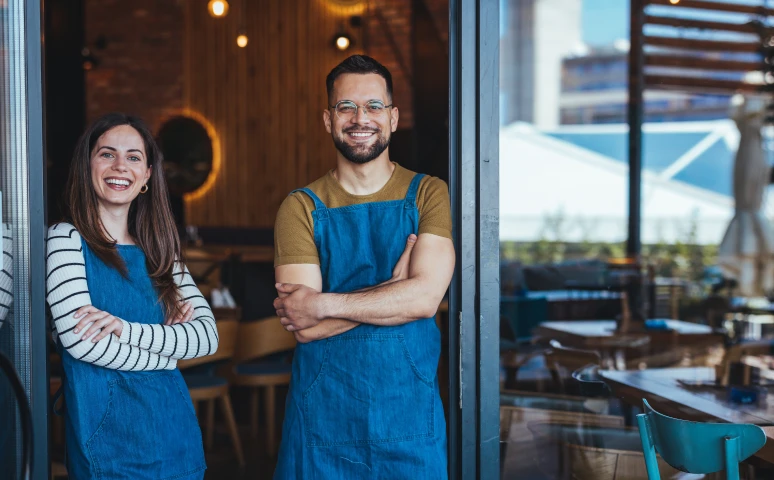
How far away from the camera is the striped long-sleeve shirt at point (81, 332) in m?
2.21

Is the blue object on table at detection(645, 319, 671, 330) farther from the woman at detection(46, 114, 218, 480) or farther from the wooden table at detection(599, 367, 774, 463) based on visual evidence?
the woman at detection(46, 114, 218, 480)

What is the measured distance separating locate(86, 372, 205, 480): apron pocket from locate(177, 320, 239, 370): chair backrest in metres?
2.38

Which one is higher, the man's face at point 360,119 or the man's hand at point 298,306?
the man's face at point 360,119

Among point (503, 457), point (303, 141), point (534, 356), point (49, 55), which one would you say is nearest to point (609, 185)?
point (303, 141)

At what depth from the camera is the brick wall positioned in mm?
10289

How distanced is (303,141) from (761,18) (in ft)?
18.2

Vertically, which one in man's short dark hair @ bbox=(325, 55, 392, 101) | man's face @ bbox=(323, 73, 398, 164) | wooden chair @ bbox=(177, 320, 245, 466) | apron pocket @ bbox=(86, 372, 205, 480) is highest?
man's short dark hair @ bbox=(325, 55, 392, 101)

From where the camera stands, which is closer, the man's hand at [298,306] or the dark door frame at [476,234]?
the man's hand at [298,306]

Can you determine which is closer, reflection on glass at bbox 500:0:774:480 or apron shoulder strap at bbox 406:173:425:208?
apron shoulder strap at bbox 406:173:425:208

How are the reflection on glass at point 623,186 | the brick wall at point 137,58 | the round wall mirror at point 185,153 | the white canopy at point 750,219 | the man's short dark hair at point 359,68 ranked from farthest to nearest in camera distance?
1. the brick wall at point 137,58
2. the round wall mirror at point 185,153
3. the white canopy at point 750,219
4. the reflection on glass at point 623,186
5. the man's short dark hair at point 359,68

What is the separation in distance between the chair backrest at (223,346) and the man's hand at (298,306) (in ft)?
8.24

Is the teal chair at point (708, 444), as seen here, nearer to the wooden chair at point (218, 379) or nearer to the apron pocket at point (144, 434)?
the apron pocket at point (144, 434)

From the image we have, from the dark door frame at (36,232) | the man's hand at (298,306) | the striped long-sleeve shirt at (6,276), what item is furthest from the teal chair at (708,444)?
the striped long-sleeve shirt at (6,276)

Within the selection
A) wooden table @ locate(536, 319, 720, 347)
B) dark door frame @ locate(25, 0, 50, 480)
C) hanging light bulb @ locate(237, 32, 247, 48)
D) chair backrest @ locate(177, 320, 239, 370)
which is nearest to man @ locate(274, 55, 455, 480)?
dark door frame @ locate(25, 0, 50, 480)
